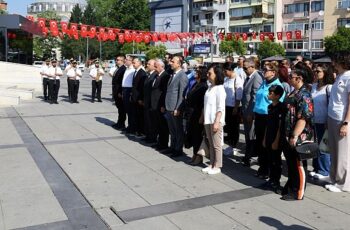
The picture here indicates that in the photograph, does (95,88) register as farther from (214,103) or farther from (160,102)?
(214,103)

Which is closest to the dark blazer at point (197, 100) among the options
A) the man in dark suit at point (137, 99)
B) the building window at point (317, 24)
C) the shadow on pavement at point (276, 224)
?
the man in dark suit at point (137, 99)

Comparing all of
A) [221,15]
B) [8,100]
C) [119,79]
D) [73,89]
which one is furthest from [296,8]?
[119,79]

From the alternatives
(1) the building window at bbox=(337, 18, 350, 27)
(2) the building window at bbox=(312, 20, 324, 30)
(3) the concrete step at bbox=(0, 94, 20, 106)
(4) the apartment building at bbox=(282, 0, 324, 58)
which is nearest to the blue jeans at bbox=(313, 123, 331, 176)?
(3) the concrete step at bbox=(0, 94, 20, 106)

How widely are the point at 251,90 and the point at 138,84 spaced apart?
10.4ft

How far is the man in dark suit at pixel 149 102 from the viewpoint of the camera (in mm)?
8922

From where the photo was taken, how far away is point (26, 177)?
259 inches

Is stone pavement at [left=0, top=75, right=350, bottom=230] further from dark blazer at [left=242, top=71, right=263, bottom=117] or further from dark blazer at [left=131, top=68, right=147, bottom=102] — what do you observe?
dark blazer at [left=131, top=68, right=147, bottom=102]

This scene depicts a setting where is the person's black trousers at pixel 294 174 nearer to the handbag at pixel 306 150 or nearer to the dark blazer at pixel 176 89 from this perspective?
the handbag at pixel 306 150

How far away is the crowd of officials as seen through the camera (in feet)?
18.7

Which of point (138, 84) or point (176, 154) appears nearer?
point (176, 154)

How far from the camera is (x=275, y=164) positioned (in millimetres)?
5984

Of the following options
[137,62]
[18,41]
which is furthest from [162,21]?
[137,62]

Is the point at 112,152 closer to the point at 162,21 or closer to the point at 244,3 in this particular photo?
the point at 244,3

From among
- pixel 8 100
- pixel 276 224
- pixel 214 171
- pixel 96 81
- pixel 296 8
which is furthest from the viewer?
pixel 296 8
